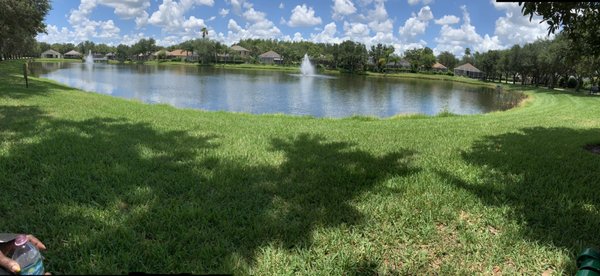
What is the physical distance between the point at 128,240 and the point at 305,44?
135514mm

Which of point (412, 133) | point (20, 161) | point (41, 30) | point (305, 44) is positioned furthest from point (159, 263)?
point (305, 44)

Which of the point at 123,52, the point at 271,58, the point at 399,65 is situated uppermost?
the point at 123,52

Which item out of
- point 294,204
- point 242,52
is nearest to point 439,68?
point 242,52

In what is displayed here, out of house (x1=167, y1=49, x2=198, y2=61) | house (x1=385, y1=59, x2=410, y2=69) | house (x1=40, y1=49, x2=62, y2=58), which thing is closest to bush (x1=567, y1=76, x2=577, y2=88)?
house (x1=385, y1=59, x2=410, y2=69)

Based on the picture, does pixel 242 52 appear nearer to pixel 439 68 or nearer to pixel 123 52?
pixel 123 52

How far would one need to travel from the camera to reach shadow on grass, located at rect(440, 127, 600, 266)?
3670 millimetres

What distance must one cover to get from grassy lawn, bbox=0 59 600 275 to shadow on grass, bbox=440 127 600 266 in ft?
0.07

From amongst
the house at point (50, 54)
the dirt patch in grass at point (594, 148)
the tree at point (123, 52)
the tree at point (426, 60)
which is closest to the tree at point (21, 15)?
the dirt patch in grass at point (594, 148)

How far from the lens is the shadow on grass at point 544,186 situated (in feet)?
12.0

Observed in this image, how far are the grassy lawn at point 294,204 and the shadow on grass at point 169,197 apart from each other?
0.6 inches

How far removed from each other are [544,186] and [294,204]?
3160 millimetres

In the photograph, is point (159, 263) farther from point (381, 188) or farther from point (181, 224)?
point (381, 188)

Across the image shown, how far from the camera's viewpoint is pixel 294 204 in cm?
413

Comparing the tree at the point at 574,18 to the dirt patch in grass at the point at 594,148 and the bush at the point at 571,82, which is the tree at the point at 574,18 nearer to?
the dirt patch in grass at the point at 594,148
